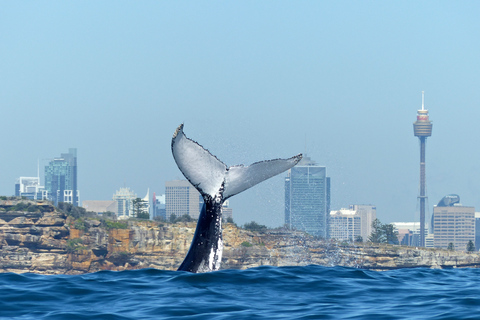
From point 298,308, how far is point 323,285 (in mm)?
3531

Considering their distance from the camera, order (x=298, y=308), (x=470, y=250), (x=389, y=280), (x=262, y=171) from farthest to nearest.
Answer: (x=470, y=250) → (x=389, y=280) → (x=262, y=171) → (x=298, y=308)

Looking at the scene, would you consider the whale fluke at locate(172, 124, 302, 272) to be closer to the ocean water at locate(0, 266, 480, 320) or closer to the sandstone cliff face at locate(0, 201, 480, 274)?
the ocean water at locate(0, 266, 480, 320)

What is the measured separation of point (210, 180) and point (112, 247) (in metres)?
135

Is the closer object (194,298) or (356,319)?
(356,319)

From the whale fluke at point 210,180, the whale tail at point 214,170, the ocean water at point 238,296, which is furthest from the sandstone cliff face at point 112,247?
the whale tail at point 214,170

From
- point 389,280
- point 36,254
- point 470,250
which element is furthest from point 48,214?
point 389,280

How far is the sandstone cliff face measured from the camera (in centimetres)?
13812

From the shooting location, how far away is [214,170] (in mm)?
15469

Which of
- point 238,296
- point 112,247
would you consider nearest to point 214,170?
point 238,296

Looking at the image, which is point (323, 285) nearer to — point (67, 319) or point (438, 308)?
point (438, 308)

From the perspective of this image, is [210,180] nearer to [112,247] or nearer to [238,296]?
[238,296]

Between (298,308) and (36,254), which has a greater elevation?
(298,308)

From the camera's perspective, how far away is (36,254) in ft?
454

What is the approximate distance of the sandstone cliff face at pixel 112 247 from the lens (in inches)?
5438
